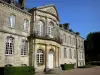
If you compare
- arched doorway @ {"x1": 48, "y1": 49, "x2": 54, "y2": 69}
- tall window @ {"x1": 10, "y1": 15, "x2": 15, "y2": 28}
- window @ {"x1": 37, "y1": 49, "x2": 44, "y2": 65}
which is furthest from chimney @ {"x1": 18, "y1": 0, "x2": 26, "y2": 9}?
arched doorway @ {"x1": 48, "y1": 49, "x2": 54, "y2": 69}

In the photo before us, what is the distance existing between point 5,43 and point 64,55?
16720 mm

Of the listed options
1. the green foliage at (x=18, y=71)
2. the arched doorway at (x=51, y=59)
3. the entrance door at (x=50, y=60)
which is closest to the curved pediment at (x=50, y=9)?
the arched doorway at (x=51, y=59)

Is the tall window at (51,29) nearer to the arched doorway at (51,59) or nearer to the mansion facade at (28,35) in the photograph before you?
the mansion facade at (28,35)

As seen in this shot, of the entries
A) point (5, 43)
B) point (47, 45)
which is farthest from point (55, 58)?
point (5, 43)

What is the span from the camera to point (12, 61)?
2109cm

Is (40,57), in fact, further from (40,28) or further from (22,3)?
(22,3)

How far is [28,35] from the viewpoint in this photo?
952 inches

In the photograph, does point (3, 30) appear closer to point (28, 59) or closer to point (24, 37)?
point (24, 37)

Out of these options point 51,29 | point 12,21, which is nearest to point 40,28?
point 51,29

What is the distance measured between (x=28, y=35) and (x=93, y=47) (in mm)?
38478

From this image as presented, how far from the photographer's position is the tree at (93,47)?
57.2 metres

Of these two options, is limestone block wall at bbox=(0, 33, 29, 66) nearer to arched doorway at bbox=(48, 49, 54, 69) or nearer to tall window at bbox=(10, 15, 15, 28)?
tall window at bbox=(10, 15, 15, 28)

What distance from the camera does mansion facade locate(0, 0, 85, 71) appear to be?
20.7 meters

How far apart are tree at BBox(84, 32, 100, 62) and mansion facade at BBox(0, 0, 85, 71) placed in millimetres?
32022
